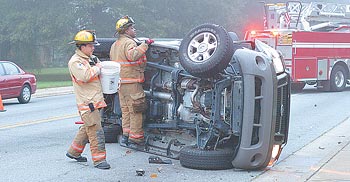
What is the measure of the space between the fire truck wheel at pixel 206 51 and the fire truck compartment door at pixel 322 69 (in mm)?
13938

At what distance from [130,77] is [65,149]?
1.67m

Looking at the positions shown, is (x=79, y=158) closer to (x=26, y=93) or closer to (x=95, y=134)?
(x=95, y=134)

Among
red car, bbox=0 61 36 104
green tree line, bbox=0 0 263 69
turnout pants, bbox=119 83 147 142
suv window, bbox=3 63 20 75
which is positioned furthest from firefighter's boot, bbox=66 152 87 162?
green tree line, bbox=0 0 263 69

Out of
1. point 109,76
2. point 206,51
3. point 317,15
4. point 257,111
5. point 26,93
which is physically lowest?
point 26,93

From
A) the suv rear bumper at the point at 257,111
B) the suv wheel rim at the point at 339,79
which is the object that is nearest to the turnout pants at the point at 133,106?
the suv rear bumper at the point at 257,111

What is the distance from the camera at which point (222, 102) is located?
764 cm

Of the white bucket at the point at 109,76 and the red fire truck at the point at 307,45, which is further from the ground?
the white bucket at the point at 109,76

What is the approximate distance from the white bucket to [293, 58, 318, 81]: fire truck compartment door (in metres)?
13.4

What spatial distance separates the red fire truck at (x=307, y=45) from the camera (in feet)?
66.8

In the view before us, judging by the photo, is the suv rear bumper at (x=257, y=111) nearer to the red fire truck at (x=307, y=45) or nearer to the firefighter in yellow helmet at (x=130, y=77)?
the firefighter in yellow helmet at (x=130, y=77)

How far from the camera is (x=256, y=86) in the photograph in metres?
7.51

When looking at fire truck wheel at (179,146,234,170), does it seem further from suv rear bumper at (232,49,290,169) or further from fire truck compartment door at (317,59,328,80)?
fire truck compartment door at (317,59,328,80)

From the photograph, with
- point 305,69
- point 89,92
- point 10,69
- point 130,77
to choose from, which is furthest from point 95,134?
point 305,69

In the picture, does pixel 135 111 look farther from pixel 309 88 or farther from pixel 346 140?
pixel 309 88
